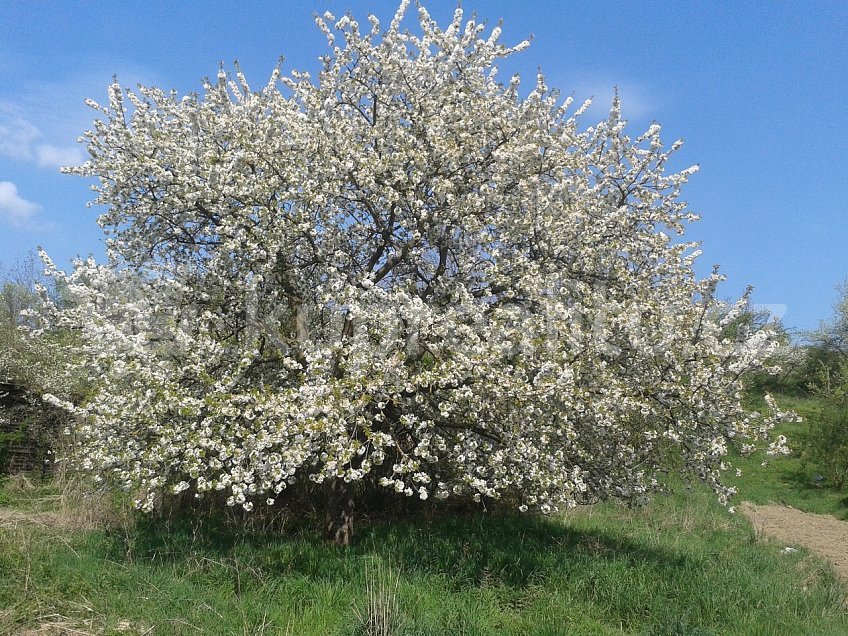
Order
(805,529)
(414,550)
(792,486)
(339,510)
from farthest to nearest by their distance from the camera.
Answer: (792,486) < (805,529) < (339,510) < (414,550)

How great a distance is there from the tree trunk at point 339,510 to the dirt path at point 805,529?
A: 29.3ft

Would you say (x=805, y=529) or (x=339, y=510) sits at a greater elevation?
(x=339, y=510)

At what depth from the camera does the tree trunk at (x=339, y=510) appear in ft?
34.8

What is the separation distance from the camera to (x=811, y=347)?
44094 mm

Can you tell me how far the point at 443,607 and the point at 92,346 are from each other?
6076mm

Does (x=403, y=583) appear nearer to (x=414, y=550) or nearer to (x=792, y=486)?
(x=414, y=550)

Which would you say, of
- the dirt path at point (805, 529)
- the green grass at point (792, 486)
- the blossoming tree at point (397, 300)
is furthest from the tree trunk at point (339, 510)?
the green grass at point (792, 486)

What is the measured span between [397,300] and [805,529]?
534 inches

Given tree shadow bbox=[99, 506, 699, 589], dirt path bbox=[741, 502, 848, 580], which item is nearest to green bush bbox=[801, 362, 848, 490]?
dirt path bbox=[741, 502, 848, 580]

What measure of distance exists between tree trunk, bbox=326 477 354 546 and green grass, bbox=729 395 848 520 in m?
12.1

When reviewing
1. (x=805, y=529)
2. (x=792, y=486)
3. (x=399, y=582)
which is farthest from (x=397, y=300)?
(x=792, y=486)

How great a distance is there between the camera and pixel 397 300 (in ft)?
28.6

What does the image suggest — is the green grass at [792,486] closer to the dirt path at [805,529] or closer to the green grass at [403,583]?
the dirt path at [805,529]

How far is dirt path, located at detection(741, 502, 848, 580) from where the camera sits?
538 inches
